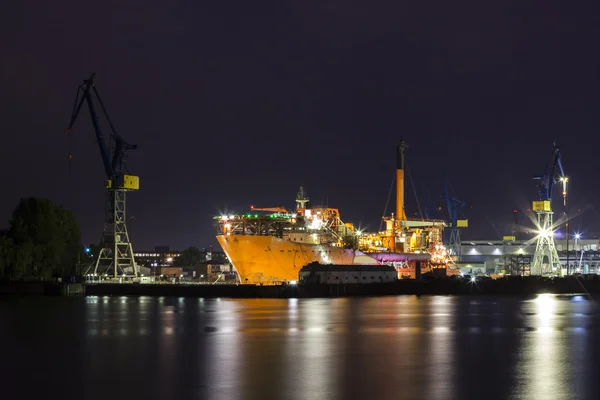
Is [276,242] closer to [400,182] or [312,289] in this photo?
[312,289]

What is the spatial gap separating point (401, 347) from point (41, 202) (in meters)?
79.7

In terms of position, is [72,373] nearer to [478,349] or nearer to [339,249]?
[478,349]

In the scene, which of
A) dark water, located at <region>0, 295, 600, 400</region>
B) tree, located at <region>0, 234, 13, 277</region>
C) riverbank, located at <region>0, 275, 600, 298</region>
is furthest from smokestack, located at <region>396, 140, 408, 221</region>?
dark water, located at <region>0, 295, 600, 400</region>

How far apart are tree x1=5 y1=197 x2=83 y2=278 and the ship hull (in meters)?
21.1

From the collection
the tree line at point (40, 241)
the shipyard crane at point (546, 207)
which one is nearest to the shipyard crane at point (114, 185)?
the tree line at point (40, 241)

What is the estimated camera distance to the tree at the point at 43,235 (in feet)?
335

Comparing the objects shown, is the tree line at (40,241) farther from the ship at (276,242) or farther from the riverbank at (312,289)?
the ship at (276,242)

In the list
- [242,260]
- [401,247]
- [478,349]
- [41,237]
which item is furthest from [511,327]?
[401,247]

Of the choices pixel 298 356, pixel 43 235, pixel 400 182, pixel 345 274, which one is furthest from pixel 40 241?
pixel 298 356

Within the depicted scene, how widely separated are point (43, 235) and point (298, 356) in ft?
253

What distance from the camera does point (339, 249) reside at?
114 metres

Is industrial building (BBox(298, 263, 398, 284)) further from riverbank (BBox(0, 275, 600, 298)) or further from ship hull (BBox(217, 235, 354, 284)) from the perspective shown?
ship hull (BBox(217, 235, 354, 284))

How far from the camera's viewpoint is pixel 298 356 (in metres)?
35.1

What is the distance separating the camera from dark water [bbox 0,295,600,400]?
87.7 ft
